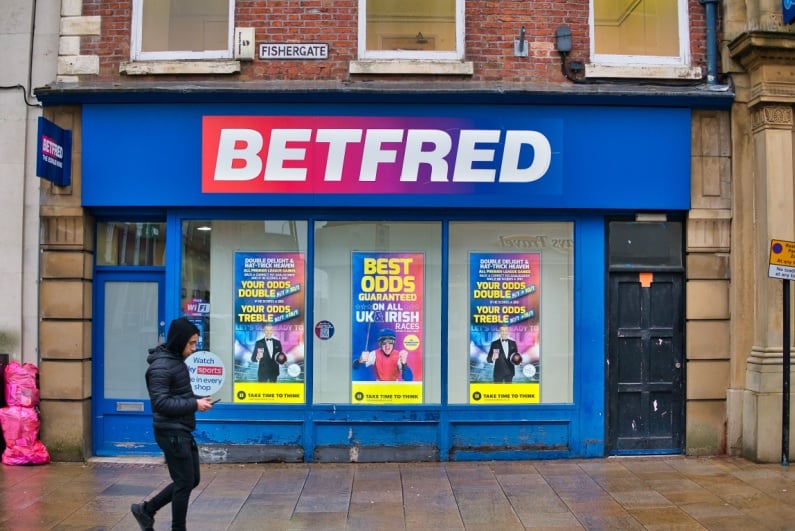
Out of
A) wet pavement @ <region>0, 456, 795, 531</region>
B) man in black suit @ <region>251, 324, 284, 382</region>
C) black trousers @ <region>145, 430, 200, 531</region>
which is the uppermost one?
man in black suit @ <region>251, 324, 284, 382</region>

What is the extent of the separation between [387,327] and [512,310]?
156 centimetres

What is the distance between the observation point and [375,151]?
8.48m

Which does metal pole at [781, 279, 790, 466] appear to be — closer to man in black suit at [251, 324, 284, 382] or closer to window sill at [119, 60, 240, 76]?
man in black suit at [251, 324, 284, 382]

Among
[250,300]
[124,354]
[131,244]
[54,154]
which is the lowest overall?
[124,354]

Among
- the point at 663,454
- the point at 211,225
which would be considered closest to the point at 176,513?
the point at 211,225

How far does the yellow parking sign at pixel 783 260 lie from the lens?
803 centimetres

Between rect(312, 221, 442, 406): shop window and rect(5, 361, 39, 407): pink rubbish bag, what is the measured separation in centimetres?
333

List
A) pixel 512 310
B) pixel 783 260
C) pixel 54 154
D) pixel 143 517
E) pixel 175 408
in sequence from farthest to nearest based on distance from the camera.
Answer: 1. pixel 512 310
2. pixel 54 154
3. pixel 783 260
4. pixel 143 517
5. pixel 175 408

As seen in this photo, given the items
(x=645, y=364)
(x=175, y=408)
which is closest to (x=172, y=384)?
(x=175, y=408)

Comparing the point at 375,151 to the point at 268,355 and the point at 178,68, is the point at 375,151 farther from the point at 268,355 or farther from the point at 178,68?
the point at 268,355

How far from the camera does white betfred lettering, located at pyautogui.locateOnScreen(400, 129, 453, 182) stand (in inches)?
334

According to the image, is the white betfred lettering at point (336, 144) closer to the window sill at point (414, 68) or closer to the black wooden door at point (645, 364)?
the window sill at point (414, 68)

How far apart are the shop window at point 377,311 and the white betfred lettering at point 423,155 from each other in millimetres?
646

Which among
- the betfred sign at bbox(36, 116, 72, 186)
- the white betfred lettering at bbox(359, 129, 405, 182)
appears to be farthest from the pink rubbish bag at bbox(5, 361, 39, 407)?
the white betfred lettering at bbox(359, 129, 405, 182)
